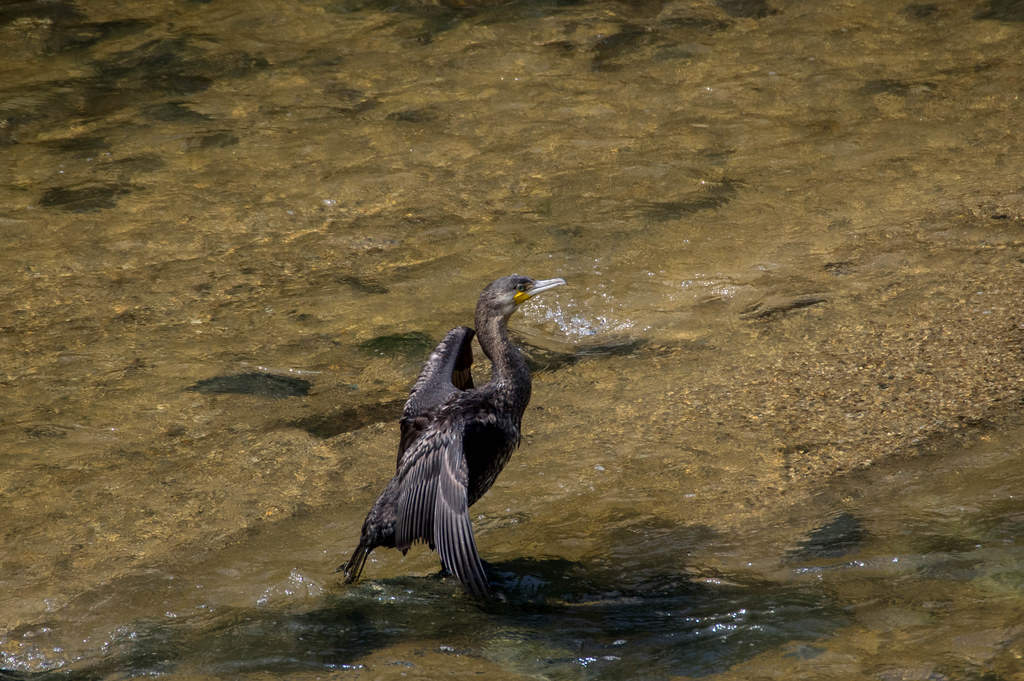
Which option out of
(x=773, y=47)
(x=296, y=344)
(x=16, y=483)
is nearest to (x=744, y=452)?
(x=296, y=344)

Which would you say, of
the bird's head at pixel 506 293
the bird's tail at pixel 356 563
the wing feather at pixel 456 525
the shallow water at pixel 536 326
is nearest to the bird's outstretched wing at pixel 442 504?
the wing feather at pixel 456 525

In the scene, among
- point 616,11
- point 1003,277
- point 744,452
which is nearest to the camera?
point 744,452

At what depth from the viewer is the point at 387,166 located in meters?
8.31

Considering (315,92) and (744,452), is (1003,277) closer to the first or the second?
(744,452)

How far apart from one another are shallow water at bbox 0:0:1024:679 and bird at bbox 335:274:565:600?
283 millimetres

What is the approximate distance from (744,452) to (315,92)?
5.85 m

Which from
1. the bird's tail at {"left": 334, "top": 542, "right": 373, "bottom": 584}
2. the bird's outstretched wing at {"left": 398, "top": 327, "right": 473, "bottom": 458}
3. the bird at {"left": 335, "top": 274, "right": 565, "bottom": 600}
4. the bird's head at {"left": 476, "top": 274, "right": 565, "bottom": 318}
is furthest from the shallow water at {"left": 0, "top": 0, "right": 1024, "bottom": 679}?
the bird's head at {"left": 476, "top": 274, "right": 565, "bottom": 318}

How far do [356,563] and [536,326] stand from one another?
242 centimetres

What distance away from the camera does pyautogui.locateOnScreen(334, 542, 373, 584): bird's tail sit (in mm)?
4402

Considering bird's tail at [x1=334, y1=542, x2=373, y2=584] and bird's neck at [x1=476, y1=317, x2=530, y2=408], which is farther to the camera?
bird's neck at [x1=476, y1=317, x2=530, y2=408]

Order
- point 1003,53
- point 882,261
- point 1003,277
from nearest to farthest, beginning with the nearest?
point 1003,277 → point 882,261 → point 1003,53

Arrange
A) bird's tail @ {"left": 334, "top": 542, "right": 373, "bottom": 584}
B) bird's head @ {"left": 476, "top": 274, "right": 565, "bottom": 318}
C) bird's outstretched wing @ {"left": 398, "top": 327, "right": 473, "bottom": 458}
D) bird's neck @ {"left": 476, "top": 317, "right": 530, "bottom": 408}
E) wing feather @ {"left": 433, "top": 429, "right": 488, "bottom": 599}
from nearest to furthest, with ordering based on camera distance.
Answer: wing feather @ {"left": 433, "top": 429, "right": 488, "bottom": 599}
bird's tail @ {"left": 334, "top": 542, "right": 373, "bottom": 584}
bird's outstretched wing @ {"left": 398, "top": 327, "right": 473, "bottom": 458}
bird's neck @ {"left": 476, "top": 317, "right": 530, "bottom": 408}
bird's head @ {"left": 476, "top": 274, "right": 565, "bottom": 318}

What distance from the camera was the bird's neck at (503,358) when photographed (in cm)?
493

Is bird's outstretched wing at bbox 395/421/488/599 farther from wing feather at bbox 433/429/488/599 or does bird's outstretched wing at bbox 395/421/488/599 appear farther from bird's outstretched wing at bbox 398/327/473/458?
bird's outstretched wing at bbox 398/327/473/458
